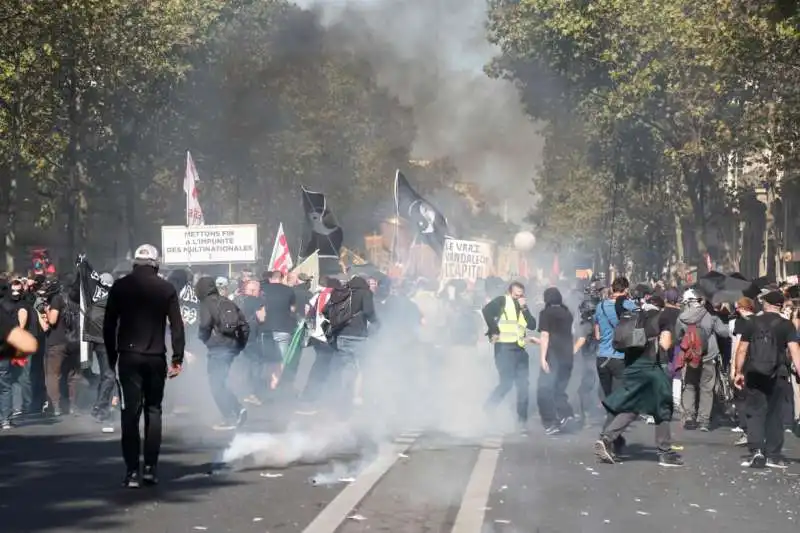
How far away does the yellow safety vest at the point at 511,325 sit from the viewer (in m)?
16.7

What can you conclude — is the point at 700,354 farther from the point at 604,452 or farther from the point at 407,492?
the point at 407,492

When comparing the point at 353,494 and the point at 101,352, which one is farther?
the point at 101,352

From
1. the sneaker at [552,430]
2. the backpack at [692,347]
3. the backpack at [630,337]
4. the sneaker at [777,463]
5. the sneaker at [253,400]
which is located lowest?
the sneaker at [777,463]

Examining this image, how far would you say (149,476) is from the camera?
11.2m

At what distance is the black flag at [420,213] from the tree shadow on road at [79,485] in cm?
2059

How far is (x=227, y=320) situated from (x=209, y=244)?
59.4 feet

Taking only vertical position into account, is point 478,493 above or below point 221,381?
below

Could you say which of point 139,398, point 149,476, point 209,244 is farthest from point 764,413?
point 209,244

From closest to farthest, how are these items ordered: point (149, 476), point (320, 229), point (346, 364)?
point (149, 476) → point (346, 364) → point (320, 229)

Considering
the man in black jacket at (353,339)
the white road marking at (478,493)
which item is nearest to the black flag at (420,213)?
the man in black jacket at (353,339)

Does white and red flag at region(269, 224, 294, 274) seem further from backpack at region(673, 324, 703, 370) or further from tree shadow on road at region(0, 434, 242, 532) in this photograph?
tree shadow on road at region(0, 434, 242, 532)

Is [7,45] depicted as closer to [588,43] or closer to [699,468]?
[588,43]

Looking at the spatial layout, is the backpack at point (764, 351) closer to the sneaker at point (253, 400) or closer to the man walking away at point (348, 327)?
the man walking away at point (348, 327)

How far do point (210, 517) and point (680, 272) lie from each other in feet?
125
